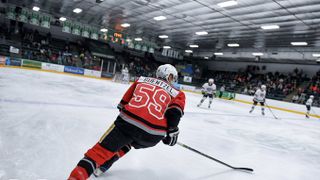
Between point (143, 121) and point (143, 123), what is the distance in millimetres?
15

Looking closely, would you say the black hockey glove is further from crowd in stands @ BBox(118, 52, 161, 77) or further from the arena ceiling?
crowd in stands @ BBox(118, 52, 161, 77)

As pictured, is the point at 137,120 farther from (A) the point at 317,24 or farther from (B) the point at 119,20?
(B) the point at 119,20

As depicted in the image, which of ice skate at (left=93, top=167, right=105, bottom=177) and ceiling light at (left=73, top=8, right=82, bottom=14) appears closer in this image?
ice skate at (left=93, top=167, right=105, bottom=177)

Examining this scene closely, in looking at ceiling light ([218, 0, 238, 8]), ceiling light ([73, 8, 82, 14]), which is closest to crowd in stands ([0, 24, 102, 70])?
ceiling light ([73, 8, 82, 14])

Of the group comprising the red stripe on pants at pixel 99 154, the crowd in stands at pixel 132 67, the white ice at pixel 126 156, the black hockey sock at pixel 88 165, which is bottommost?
the white ice at pixel 126 156

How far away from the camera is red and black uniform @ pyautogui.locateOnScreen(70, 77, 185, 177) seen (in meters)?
1.77

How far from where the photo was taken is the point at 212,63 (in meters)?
29.8

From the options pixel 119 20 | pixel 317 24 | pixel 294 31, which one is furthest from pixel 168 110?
pixel 119 20

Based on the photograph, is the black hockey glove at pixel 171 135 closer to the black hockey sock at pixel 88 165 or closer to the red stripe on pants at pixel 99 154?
the red stripe on pants at pixel 99 154

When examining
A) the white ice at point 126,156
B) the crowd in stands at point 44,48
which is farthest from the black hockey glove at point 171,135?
the crowd in stands at point 44,48

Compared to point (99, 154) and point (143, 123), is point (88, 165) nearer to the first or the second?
point (99, 154)

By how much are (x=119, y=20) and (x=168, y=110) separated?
55.3 feet

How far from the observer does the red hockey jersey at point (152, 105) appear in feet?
6.08

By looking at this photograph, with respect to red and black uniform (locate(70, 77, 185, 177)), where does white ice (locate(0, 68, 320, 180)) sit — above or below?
below
